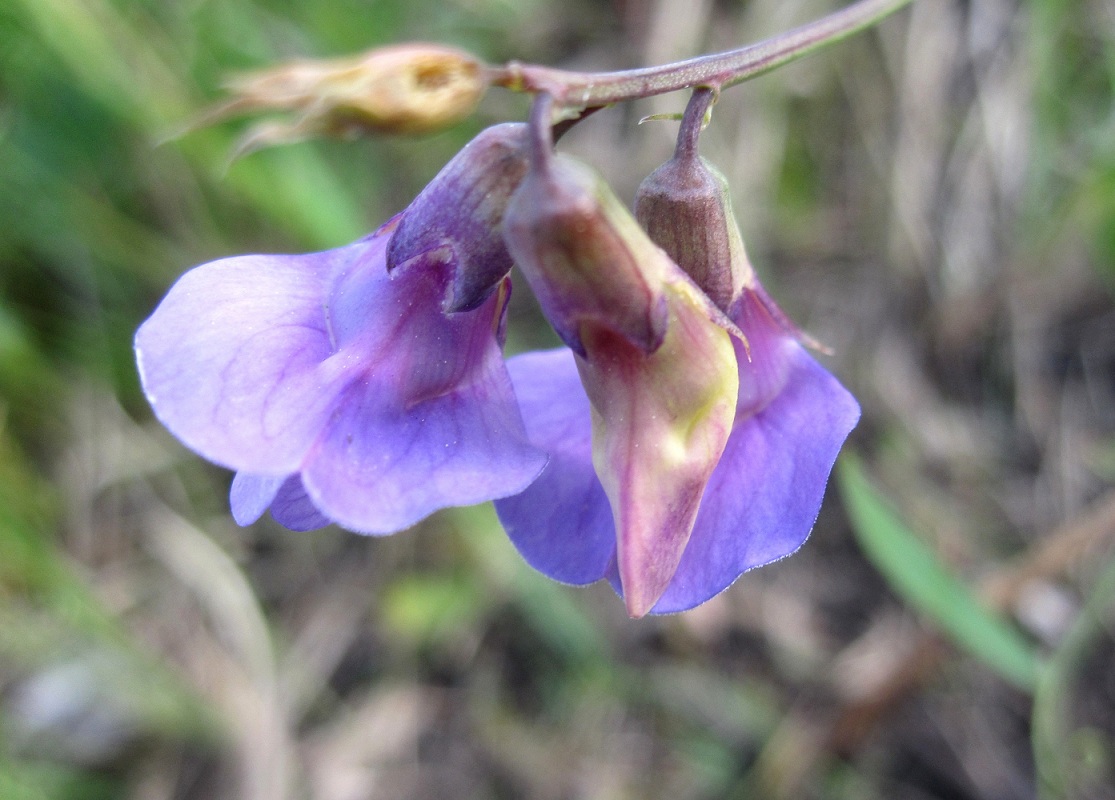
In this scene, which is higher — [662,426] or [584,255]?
[584,255]

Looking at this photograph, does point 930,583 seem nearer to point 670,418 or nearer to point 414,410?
point 670,418

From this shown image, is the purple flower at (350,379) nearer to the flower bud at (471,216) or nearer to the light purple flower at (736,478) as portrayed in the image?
the flower bud at (471,216)

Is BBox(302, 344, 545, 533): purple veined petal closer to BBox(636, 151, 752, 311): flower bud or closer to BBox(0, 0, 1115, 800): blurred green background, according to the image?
BBox(636, 151, 752, 311): flower bud

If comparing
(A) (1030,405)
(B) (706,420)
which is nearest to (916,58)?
(A) (1030,405)

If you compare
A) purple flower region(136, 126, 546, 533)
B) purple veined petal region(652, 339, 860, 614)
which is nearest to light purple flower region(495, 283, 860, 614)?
purple veined petal region(652, 339, 860, 614)

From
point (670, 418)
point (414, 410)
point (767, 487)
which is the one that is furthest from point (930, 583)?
point (414, 410)

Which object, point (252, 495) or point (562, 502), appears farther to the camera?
point (562, 502)

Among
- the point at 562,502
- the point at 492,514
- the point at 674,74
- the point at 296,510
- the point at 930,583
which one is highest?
the point at 674,74

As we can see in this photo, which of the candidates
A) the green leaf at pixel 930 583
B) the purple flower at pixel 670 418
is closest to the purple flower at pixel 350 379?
the purple flower at pixel 670 418

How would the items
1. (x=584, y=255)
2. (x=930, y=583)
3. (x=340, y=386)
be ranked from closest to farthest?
(x=584, y=255) < (x=340, y=386) < (x=930, y=583)
